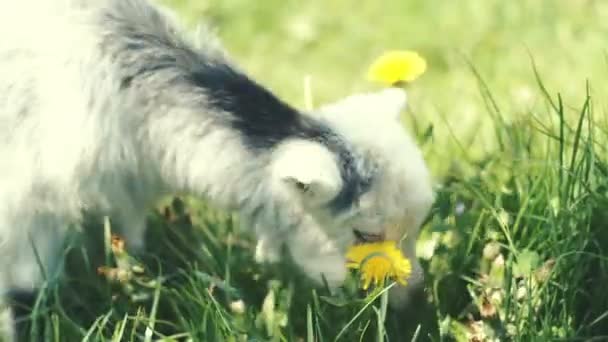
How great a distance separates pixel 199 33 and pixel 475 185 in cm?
86

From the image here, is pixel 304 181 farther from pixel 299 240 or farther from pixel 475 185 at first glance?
pixel 475 185

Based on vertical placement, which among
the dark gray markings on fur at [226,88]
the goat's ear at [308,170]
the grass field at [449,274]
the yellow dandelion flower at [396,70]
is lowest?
the grass field at [449,274]

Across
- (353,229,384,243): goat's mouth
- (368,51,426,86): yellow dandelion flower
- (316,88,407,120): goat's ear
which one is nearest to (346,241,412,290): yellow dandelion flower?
(353,229,384,243): goat's mouth

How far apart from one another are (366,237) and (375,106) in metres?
Result: 0.34

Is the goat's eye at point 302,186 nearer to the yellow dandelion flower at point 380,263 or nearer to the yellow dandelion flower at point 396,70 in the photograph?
the yellow dandelion flower at point 380,263

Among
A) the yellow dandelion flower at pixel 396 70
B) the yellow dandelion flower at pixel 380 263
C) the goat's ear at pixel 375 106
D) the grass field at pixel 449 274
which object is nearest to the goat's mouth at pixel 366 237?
the yellow dandelion flower at pixel 380 263

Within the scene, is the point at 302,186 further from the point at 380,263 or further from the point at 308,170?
the point at 380,263

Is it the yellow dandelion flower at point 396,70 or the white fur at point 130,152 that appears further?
the yellow dandelion flower at point 396,70

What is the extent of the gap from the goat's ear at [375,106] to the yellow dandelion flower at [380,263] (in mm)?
335

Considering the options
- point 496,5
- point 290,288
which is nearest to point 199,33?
point 290,288

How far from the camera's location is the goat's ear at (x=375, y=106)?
8.87ft

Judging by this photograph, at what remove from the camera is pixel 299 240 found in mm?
2705

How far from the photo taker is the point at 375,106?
273cm

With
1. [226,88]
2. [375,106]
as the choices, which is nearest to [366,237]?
[375,106]
